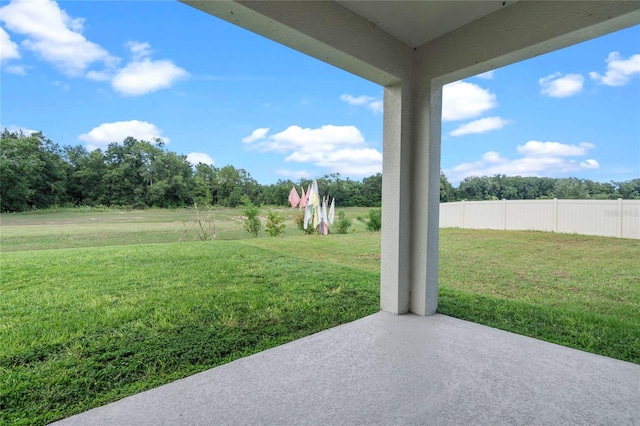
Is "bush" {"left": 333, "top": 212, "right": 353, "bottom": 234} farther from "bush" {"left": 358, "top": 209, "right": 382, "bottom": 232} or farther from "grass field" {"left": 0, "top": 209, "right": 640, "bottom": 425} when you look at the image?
"grass field" {"left": 0, "top": 209, "right": 640, "bottom": 425}

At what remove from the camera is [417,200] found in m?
2.25

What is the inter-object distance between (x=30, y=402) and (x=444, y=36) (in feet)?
10.00

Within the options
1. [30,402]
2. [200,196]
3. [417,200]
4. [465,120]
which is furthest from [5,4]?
[465,120]

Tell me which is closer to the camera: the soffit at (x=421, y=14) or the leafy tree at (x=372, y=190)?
the soffit at (x=421, y=14)

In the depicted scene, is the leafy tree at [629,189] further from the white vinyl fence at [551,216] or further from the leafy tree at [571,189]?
the leafy tree at [571,189]

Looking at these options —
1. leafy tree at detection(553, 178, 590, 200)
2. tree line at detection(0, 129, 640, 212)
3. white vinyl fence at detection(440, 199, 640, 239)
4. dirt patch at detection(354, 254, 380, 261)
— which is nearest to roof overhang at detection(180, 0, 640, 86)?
tree line at detection(0, 129, 640, 212)

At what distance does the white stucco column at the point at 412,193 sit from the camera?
7.16 feet

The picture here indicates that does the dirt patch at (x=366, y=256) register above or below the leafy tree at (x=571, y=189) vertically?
below

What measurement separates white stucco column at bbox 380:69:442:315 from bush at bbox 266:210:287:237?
78.3 inches

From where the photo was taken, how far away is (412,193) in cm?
228

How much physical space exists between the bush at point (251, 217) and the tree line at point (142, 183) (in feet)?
0.23

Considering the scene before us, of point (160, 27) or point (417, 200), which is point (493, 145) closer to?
point (417, 200)

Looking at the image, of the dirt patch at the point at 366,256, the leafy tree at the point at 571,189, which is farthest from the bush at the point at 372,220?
the leafy tree at the point at 571,189

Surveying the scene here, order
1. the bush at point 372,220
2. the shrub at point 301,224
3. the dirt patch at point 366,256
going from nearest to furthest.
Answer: the dirt patch at point 366,256, the bush at point 372,220, the shrub at point 301,224
